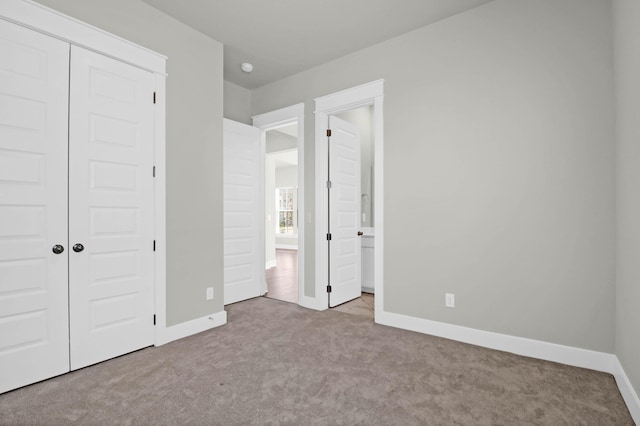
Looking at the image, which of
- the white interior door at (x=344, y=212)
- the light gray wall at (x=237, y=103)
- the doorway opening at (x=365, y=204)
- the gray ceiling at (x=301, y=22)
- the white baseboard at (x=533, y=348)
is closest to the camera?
the white baseboard at (x=533, y=348)

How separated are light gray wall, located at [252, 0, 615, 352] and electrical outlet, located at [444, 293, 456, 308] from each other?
38 mm

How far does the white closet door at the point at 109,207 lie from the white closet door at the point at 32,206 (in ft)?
0.24

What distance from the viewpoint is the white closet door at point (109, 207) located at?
2.39m

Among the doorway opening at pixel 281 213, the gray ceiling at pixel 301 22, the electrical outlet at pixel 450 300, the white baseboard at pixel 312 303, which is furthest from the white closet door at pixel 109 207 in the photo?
the electrical outlet at pixel 450 300

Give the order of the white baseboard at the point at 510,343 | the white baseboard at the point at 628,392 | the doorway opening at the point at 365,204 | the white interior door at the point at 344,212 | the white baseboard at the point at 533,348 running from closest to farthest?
the white baseboard at the point at 628,392 < the white baseboard at the point at 533,348 < the white baseboard at the point at 510,343 < the white interior door at the point at 344,212 < the doorway opening at the point at 365,204

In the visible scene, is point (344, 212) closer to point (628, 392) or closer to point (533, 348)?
point (533, 348)

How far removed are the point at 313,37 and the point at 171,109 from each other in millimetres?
1661

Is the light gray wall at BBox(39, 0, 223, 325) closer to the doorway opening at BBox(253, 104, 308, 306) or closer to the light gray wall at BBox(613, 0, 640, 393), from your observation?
the doorway opening at BBox(253, 104, 308, 306)

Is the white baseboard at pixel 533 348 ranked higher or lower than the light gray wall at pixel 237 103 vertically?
lower

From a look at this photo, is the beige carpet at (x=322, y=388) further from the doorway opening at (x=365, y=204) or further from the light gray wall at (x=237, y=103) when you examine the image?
the light gray wall at (x=237, y=103)

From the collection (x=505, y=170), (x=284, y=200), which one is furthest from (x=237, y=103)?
(x=284, y=200)

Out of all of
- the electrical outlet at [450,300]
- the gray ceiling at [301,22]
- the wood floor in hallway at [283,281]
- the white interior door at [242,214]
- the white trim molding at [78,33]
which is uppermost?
the gray ceiling at [301,22]

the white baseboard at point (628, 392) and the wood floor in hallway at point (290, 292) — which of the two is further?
the wood floor in hallway at point (290, 292)

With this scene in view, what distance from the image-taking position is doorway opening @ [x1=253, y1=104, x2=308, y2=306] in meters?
4.14
